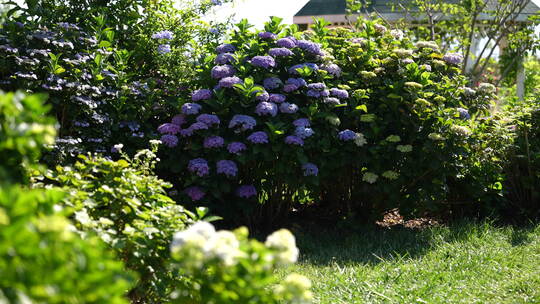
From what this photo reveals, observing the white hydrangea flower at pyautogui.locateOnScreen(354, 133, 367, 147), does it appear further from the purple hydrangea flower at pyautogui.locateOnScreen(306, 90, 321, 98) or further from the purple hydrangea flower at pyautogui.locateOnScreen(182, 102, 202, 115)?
the purple hydrangea flower at pyautogui.locateOnScreen(182, 102, 202, 115)

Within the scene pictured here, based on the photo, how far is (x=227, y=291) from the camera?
5.50 ft

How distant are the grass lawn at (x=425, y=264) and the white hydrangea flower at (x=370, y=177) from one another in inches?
18.2

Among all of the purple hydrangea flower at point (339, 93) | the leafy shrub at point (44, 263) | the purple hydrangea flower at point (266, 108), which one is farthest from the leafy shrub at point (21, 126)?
the purple hydrangea flower at point (339, 93)

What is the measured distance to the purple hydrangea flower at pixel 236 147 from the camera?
4.29 m

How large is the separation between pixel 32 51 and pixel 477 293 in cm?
352

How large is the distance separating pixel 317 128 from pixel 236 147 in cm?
75

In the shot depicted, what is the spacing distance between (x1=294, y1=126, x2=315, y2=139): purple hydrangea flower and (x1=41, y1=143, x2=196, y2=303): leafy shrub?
1.79 meters

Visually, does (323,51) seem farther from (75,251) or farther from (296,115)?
(75,251)

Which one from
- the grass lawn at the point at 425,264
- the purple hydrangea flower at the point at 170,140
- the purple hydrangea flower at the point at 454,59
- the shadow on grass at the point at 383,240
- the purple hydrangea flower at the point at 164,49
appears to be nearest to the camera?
the grass lawn at the point at 425,264

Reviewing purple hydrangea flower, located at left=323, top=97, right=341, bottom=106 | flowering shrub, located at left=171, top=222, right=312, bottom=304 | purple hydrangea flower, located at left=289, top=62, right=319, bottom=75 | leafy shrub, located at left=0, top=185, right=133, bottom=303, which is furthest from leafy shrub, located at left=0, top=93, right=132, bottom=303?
purple hydrangea flower, located at left=289, top=62, right=319, bottom=75

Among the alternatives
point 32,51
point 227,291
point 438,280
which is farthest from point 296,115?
point 227,291

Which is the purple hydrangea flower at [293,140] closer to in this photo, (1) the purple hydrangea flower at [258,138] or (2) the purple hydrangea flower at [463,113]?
(1) the purple hydrangea flower at [258,138]

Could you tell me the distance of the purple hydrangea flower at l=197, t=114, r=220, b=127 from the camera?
4.36 m

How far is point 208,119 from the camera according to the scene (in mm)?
4355
